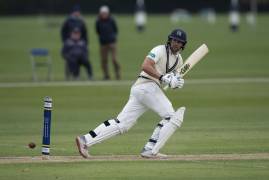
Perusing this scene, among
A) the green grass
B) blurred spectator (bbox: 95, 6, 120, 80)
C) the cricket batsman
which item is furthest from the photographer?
blurred spectator (bbox: 95, 6, 120, 80)

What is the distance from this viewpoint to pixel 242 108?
22.8m

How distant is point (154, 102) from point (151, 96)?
103mm

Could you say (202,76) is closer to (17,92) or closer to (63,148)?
(17,92)

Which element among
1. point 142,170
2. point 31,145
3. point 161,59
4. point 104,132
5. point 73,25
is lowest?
point 31,145

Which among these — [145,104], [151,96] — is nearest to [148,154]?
[145,104]

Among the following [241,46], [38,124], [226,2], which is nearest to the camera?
[38,124]

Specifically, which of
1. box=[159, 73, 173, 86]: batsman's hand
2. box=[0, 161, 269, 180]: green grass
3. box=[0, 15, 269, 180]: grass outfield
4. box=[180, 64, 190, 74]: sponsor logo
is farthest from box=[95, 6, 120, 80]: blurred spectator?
box=[0, 161, 269, 180]: green grass

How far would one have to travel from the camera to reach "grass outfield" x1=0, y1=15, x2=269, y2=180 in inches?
514

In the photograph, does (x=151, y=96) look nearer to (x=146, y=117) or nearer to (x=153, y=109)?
(x=153, y=109)

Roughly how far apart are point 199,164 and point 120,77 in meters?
18.6

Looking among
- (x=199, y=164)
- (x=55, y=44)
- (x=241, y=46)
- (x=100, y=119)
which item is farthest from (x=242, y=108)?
(x=55, y=44)

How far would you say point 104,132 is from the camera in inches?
554

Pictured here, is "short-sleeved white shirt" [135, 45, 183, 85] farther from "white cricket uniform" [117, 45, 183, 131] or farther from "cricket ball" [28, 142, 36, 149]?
"cricket ball" [28, 142, 36, 149]

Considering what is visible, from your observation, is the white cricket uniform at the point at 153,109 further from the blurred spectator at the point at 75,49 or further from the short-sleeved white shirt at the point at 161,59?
the blurred spectator at the point at 75,49
